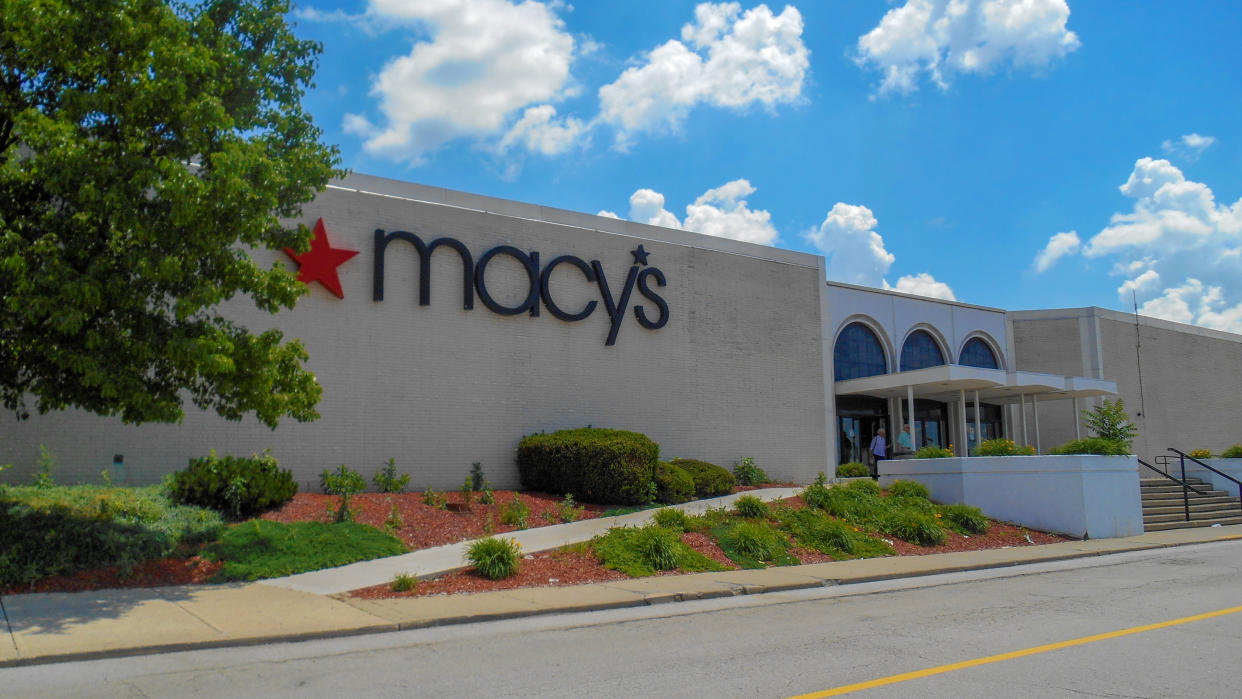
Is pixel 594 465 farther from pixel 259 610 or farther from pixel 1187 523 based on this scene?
pixel 1187 523

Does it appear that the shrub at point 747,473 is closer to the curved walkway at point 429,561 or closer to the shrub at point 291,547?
the curved walkway at point 429,561

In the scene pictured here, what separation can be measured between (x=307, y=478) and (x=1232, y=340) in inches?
1508

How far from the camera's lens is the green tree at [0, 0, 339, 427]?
9266 millimetres

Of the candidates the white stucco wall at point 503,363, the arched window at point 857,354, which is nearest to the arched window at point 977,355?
the arched window at point 857,354

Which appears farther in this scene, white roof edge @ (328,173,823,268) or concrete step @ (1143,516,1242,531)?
concrete step @ (1143,516,1242,531)

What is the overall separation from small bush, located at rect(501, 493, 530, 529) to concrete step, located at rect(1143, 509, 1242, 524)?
1413 centimetres

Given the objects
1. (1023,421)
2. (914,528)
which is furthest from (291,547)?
(1023,421)

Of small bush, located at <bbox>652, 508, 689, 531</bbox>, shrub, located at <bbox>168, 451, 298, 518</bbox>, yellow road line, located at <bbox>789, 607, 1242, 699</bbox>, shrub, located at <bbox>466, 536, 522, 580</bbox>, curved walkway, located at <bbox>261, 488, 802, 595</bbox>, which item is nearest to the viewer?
yellow road line, located at <bbox>789, 607, 1242, 699</bbox>

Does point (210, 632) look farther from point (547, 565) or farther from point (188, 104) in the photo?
point (188, 104)

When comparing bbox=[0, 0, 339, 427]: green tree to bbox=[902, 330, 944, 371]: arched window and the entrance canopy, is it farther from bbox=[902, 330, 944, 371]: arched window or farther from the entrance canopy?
bbox=[902, 330, 944, 371]: arched window

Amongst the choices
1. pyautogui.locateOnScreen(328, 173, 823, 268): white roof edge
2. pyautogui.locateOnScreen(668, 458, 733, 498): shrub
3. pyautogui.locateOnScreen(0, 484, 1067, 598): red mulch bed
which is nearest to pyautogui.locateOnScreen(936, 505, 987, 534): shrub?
pyautogui.locateOnScreen(0, 484, 1067, 598): red mulch bed

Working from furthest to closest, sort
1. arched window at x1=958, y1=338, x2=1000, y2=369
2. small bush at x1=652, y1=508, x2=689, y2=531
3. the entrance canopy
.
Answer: arched window at x1=958, y1=338, x2=1000, y2=369 < the entrance canopy < small bush at x1=652, y1=508, x2=689, y2=531

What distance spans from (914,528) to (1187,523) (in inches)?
352

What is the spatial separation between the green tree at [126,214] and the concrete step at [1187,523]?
719 inches
